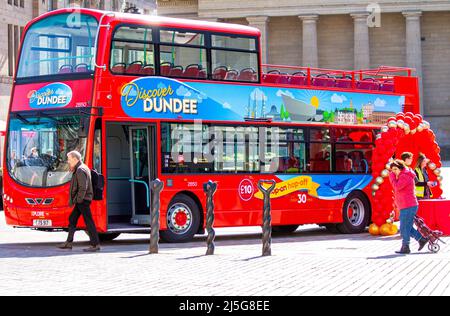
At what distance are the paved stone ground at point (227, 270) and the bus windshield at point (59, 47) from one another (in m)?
3.32

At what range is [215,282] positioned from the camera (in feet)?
44.4

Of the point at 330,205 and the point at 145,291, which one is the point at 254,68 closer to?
the point at 330,205

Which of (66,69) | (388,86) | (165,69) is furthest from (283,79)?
(66,69)

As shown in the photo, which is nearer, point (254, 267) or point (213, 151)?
point (254, 267)

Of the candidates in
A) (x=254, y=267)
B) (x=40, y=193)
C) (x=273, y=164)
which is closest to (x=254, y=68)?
(x=273, y=164)

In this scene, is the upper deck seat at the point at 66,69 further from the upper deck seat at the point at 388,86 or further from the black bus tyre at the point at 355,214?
the upper deck seat at the point at 388,86

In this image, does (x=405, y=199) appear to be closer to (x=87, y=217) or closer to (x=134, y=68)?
(x=87, y=217)

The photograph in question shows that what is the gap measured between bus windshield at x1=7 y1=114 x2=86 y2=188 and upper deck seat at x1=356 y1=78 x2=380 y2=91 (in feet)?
26.6

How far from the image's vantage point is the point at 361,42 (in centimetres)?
8612

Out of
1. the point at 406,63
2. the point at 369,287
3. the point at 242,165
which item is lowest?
the point at 369,287

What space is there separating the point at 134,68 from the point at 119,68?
362 mm

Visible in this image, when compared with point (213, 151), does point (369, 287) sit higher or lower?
lower
